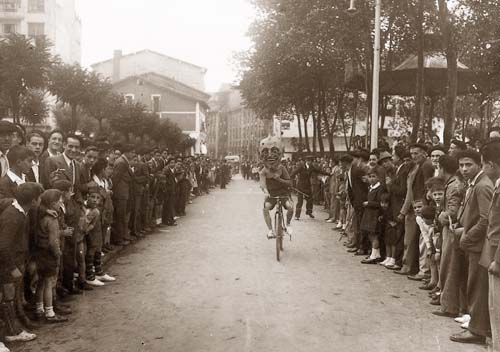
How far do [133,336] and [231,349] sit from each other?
1.12 m

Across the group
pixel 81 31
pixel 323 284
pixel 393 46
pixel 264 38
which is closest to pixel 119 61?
pixel 81 31

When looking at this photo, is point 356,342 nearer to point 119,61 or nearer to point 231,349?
point 231,349

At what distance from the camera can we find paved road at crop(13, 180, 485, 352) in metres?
5.91

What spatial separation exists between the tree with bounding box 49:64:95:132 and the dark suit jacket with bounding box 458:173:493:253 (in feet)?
71.5

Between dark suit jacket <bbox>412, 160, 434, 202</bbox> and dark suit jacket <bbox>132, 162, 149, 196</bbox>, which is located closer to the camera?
dark suit jacket <bbox>412, 160, 434, 202</bbox>

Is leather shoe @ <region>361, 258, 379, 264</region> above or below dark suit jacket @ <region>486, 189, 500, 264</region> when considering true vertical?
below

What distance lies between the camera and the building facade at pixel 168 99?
66.7 metres

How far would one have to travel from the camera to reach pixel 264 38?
30.0m

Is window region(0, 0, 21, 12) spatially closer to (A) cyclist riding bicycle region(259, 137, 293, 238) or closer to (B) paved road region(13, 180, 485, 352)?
(B) paved road region(13, 180, 485, 352)

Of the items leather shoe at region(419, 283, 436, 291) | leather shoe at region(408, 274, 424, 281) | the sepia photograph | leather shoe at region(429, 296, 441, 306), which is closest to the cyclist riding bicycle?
the sepia photograph

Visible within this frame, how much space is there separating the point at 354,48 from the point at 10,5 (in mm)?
→ 43389

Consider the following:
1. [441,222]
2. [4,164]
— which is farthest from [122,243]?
[441,222]

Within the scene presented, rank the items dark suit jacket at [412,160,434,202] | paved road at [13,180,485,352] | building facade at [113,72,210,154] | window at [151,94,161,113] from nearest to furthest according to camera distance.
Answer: paved road at [13,180,485,352] → dark suit jacket at [412,160,434,202] → building facade at [113,72,210,154] → window at [151,94,161,113]

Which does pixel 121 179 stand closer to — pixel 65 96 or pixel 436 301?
pixel 436 301
